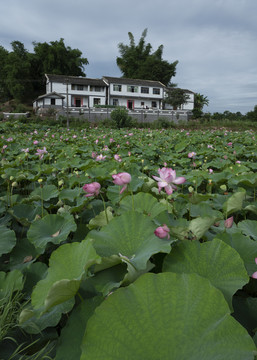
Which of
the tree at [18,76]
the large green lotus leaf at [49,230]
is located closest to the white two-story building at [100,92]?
the tree at [18,76]

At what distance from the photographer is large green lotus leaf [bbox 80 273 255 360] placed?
413 mm

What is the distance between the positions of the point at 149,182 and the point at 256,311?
1.05 metres

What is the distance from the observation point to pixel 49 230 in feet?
3.56

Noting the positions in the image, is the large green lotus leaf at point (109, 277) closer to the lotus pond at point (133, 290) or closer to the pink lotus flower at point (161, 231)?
the lotus pond at point (133, 290)

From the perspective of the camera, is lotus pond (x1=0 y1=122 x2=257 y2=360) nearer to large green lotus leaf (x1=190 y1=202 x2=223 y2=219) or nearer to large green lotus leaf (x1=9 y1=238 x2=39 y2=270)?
large green lotus leaf (x1=9 y1=238 x2=39 y2=270)

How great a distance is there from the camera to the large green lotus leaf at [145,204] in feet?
3.32

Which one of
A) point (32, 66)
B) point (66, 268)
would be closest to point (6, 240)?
point (66, 268)

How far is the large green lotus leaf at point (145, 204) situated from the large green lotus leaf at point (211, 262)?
346 millimetres

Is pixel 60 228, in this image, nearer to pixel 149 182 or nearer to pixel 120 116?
pixel 149 182

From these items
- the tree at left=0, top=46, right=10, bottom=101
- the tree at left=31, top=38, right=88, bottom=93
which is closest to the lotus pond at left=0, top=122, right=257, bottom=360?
the tree at left=31, top=38, right=88, bottom=93

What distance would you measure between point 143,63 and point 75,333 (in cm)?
4154

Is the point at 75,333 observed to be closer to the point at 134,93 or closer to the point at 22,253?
the point at 22,253

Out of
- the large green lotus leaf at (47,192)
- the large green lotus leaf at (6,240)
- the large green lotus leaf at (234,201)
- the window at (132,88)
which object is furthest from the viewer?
the window at (132,88)

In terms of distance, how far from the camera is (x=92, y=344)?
0.43m
